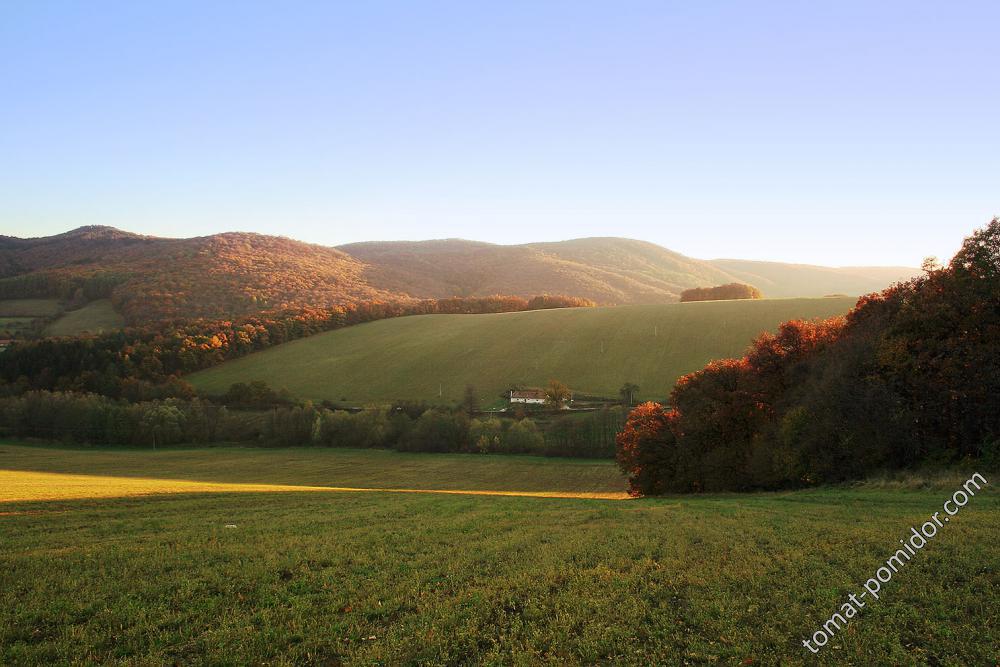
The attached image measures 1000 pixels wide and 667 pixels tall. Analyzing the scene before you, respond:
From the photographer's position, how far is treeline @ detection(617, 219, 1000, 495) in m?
23.9

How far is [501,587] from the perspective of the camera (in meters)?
10.3

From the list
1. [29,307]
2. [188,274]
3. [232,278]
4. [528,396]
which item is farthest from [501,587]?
[29,307]

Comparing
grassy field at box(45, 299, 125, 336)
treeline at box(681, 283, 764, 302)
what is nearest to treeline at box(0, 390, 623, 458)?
grassy field at box(45, 299, 125, 336)

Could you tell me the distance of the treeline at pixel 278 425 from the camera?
209 feet

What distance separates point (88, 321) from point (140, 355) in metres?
38.3

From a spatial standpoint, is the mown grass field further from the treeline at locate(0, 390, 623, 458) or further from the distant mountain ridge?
the distant mountain ridge

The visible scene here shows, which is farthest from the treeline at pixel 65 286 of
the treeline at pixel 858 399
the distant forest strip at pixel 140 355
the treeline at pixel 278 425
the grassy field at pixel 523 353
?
the treeline at pixel 858 399

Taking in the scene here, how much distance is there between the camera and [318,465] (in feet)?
181

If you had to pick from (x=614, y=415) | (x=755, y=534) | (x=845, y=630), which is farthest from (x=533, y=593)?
(x=614, y=415)

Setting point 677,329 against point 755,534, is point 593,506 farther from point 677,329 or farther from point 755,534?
point 677,329

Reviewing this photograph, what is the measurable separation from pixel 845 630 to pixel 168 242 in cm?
20198

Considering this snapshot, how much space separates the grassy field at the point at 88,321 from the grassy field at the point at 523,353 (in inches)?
1318

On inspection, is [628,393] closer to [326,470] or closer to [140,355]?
[326,470]

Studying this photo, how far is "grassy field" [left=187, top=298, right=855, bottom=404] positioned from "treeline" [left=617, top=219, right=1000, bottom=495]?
125 feet
